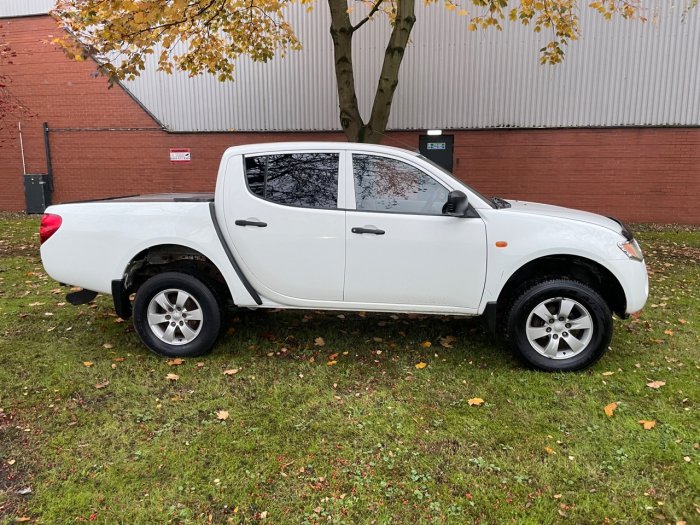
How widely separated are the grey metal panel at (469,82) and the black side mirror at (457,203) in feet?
34.8

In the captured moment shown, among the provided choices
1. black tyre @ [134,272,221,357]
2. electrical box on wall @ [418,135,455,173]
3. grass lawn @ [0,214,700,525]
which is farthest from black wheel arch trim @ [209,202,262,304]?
electrical box on wall @ [418,135,455,173]

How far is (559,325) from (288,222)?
2404 mm

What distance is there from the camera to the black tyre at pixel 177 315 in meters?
4.48

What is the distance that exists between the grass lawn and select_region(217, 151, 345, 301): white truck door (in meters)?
0.77

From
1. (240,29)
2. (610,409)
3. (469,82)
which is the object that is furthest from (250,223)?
(469,82)

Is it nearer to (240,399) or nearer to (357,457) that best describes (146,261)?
(240,399)

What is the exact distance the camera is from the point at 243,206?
14.3ft

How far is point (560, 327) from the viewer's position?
423cm

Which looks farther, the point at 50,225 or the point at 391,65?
the point at 391,65

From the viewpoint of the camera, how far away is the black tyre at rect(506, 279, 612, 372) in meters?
4.15

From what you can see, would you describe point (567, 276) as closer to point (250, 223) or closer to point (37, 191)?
point (250, 223)

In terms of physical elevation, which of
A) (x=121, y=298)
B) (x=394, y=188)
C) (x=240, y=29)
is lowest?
(x=121, y=298)

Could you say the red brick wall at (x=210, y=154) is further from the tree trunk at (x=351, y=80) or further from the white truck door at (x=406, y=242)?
the white truck door at (x=406, y=242)

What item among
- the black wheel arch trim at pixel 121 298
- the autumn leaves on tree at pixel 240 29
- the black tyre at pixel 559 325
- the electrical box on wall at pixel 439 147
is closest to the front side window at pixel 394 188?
the black tyre at pixel 559 325
